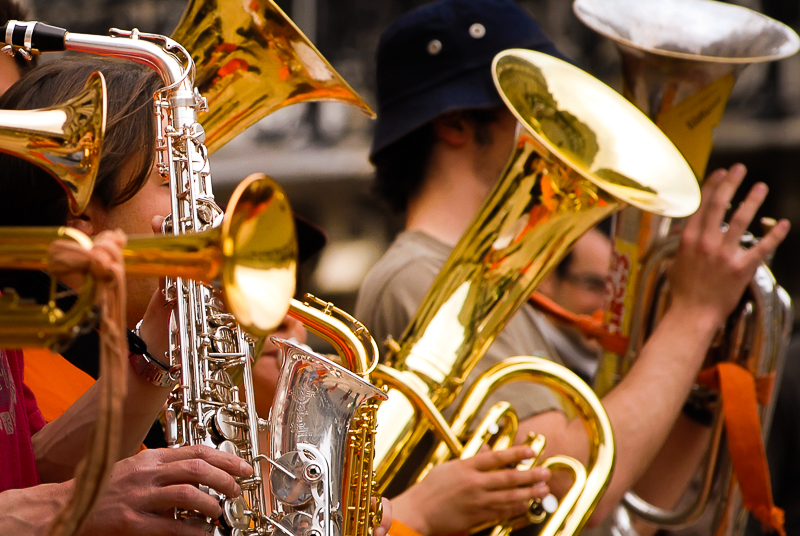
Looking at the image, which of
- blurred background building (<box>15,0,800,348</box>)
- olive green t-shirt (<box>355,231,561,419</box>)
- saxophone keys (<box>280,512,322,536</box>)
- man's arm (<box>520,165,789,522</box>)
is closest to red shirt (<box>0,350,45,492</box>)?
saxophone keys (<box>280,512,322,536</box>)

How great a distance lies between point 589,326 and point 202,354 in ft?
4.36

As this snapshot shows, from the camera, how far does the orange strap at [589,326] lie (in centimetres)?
244

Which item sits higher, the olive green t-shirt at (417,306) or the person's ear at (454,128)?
the person's ear at (454,128)

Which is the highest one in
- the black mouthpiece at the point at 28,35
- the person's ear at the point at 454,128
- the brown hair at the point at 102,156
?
the black mouthpiece at the point at 28,35

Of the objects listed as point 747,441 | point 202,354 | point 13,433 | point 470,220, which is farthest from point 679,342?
point 13,433

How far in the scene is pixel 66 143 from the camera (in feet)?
3.85

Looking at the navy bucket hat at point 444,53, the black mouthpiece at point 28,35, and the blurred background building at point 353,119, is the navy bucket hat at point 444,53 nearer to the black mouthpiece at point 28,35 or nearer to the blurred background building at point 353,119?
the black mouthpiece at point 28,35

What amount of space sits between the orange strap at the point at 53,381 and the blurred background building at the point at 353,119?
639cm

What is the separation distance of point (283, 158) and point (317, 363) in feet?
23.6

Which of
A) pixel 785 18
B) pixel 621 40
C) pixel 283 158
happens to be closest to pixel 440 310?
pixel 621 40

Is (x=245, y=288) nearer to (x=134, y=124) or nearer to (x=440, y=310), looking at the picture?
(x=134, y=124)

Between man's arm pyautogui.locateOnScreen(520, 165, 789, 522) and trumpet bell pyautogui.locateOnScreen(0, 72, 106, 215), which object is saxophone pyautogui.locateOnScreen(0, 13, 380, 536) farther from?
man's arm pyautogui.locateOnScreen(520, 165, 789, 522)

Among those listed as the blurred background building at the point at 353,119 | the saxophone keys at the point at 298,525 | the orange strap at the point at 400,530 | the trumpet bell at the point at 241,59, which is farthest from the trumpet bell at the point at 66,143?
the blurred background building at the point at 353,119

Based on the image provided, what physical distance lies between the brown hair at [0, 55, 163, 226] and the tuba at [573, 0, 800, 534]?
49.0 inches
